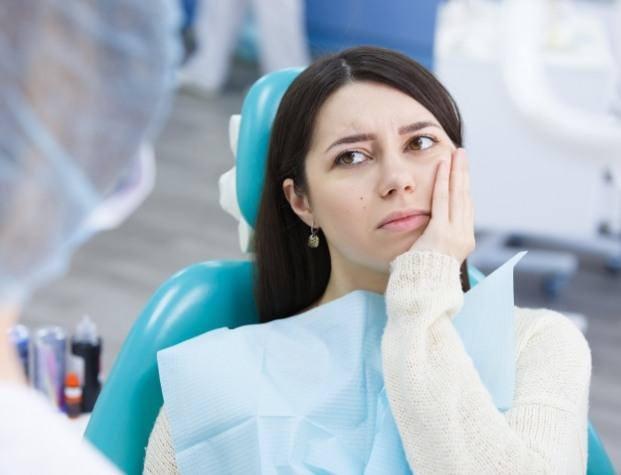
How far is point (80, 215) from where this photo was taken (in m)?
0.96

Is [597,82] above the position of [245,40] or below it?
above

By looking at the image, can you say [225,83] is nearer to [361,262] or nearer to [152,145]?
[152,145]

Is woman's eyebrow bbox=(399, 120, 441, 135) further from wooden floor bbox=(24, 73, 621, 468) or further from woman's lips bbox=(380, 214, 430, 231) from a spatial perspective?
wooden floor bbox=(24, 73, 621, 468)

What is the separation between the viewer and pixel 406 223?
5.57 feet

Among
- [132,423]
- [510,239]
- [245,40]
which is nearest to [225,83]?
[245,40]

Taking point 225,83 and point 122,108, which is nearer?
point 122,108

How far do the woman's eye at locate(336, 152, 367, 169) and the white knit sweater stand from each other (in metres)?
0.15

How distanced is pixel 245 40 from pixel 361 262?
3602 mm

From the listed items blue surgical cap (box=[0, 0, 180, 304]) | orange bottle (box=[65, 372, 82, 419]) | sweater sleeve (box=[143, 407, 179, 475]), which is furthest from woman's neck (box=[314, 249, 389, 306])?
blue surgical cap (box=[0, 0, 180, 304])

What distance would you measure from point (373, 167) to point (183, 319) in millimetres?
359

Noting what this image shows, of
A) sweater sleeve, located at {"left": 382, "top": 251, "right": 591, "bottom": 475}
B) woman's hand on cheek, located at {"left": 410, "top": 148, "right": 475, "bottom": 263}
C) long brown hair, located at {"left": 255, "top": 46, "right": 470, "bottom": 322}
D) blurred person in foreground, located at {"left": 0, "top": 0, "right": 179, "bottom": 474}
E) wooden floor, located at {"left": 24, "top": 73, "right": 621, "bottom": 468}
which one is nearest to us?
blurred person in foreground, located at {"left": 0, "top": 0, "right": 179, "bottom": 474}

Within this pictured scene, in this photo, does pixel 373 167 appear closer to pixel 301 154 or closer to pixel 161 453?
pixel 301 154

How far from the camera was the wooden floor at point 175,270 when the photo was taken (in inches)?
128

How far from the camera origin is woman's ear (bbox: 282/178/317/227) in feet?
6.00
